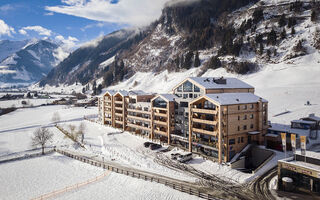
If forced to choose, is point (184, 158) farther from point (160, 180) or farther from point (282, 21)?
point (282, 21)

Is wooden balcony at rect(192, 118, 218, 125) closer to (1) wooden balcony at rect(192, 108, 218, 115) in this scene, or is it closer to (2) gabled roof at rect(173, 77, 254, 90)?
(1) wooden balcony at rect(192, 108, 218, 115)

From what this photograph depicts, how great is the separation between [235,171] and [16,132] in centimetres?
9641

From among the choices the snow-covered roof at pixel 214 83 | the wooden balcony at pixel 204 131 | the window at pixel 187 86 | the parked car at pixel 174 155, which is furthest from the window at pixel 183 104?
the parked car at pixel 174 155

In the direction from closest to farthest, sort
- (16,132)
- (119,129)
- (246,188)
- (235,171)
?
(246,188) → (235,171) → (119,129) → (16,132)

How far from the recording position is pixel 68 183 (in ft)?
138

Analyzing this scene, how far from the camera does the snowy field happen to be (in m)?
35.6

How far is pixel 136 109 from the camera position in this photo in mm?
76438

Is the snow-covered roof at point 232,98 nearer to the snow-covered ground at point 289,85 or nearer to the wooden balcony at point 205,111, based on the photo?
the wooden balcony at point 205,111

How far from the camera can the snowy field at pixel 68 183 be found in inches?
1400

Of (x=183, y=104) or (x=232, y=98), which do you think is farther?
(x=183, y=104)

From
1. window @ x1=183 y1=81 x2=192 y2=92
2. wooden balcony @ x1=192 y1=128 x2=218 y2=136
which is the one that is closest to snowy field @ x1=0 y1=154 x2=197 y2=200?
wooden balcony @ x1=192 y1=128 x2=218 y2=136

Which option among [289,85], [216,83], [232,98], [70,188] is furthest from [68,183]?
[289,85]

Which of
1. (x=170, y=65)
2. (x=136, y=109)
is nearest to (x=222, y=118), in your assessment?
(x=136, y=109)

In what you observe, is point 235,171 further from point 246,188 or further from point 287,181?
point 287,181
